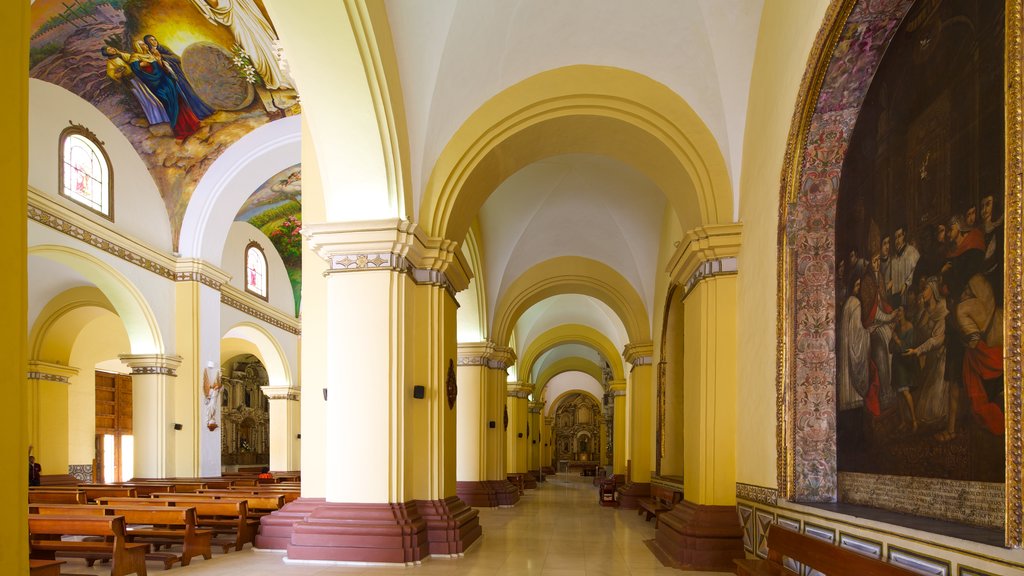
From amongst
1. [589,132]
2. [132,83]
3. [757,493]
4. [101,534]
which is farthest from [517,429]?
[101,534]

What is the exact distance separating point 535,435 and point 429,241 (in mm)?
24876

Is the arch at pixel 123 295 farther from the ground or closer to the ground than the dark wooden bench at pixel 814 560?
farther from the ground

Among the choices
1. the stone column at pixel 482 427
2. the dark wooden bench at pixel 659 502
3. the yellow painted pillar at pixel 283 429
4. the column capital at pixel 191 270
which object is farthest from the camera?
the yellow painted pillar at pixel 283 429

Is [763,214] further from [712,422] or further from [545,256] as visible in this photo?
[545,256]

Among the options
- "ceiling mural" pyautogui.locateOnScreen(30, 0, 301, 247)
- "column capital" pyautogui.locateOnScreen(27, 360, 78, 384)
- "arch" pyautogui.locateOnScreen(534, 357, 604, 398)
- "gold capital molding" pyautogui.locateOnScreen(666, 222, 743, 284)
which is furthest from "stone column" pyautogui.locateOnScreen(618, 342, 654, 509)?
"arch" pyautogui.locateOnScreen(534, 357, 604, 398)

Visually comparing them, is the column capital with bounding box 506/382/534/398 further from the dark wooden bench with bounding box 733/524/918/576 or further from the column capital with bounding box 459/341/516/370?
the dark wooden bench with bounding box 733/524/918/576

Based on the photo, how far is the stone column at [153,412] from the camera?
48.0ft

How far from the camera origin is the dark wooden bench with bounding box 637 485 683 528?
1061cm

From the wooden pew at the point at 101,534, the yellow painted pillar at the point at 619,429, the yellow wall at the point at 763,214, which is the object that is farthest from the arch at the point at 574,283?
the wooden pew at the point at 101,534

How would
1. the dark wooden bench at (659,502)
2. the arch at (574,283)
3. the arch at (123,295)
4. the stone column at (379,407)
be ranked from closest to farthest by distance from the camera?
the stone column at (379,407) < the dark wooden bench at (659,502) < the arch at (123,295) < the arch at (574,283)

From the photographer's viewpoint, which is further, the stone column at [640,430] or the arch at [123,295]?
the stone column at [640,430]

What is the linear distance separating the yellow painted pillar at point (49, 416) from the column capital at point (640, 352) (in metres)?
12.5

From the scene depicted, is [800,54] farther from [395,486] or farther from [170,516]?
[170,516]

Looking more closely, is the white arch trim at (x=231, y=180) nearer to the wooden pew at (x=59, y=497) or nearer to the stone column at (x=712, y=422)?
the wooden pew at (x=59, y=497)
